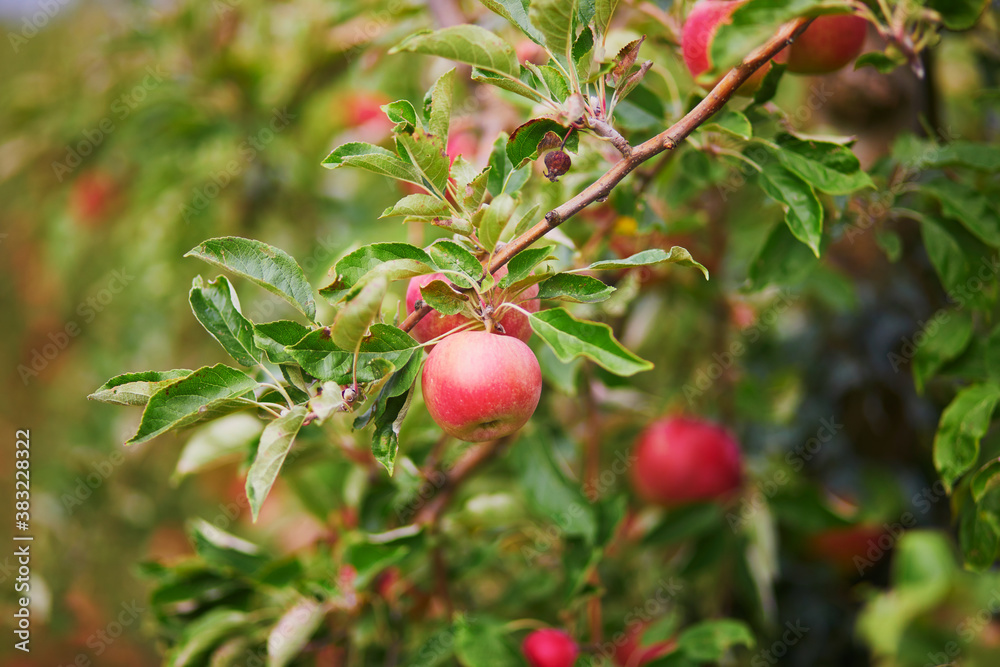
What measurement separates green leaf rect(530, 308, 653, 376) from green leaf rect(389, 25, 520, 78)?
0.24 metres

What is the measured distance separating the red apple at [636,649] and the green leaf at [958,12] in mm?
918

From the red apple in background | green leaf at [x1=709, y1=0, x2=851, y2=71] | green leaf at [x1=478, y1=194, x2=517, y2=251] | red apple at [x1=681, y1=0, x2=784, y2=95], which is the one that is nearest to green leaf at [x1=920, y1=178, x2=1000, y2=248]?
red apple at [x1=681, y1=0, x2=784, y2=95]

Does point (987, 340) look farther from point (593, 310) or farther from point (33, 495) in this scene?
point (33, 495)

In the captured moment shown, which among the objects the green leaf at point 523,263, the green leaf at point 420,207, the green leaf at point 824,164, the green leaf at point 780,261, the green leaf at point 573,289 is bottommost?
the green leaf at point 780,261

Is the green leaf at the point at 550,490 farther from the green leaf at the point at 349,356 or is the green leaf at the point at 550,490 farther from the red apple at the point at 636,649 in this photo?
the green leaf at the point at 349,356

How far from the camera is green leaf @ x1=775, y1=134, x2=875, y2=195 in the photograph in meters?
0.79

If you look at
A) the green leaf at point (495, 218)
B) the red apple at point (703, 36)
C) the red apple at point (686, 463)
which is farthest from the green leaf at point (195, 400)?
the red apple at point (686, 463)

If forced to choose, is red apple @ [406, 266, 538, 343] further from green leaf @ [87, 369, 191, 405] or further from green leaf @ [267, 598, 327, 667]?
green leaf @ [267, 598, 327, 667]

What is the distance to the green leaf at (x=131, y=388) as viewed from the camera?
0.66 m

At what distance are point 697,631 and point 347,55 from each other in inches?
62.2

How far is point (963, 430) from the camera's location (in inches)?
32.7

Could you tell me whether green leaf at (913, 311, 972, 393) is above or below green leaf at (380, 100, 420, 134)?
below

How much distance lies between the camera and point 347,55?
188 cm

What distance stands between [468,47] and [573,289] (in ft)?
0.79
